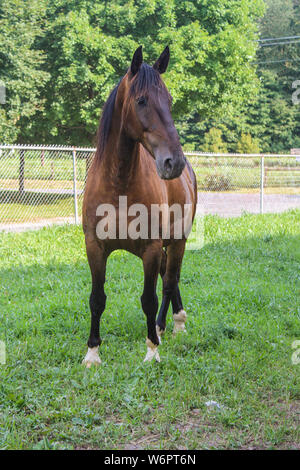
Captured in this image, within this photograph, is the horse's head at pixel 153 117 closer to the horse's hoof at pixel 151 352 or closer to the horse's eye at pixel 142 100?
the horse's eye at pixel 142 100

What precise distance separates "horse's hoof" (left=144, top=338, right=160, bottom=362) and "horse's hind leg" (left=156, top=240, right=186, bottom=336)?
2.02ft

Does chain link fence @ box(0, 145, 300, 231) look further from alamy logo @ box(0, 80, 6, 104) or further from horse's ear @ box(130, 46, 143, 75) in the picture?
horse's ear @ box(130, 46, 143, 75)

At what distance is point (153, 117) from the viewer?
2.79 metres

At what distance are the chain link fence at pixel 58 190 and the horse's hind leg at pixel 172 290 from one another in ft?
19.0

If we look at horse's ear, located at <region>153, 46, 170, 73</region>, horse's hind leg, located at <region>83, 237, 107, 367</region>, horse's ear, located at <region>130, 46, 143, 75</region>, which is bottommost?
horse's hind leg, located at <region>83, 237, 107, 367</region>

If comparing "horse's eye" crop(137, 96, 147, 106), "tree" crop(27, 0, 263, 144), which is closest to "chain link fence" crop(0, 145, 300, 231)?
"tree" crop(27, 0, 263, 144)

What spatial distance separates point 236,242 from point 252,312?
151 inches

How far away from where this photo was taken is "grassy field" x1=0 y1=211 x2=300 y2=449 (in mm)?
2584

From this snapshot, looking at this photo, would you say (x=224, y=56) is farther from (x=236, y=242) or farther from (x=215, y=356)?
(x=215, y=356)

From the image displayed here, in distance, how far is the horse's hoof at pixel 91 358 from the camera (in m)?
3.46

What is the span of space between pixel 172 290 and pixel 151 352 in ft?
2.77

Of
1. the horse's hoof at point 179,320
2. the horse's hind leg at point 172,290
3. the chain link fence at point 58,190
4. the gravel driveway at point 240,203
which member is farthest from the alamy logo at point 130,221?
the gravel driveway at point 240,203

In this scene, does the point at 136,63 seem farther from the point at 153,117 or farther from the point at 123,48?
the point at 123,48

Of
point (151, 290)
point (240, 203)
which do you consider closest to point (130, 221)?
point (151, 290)
